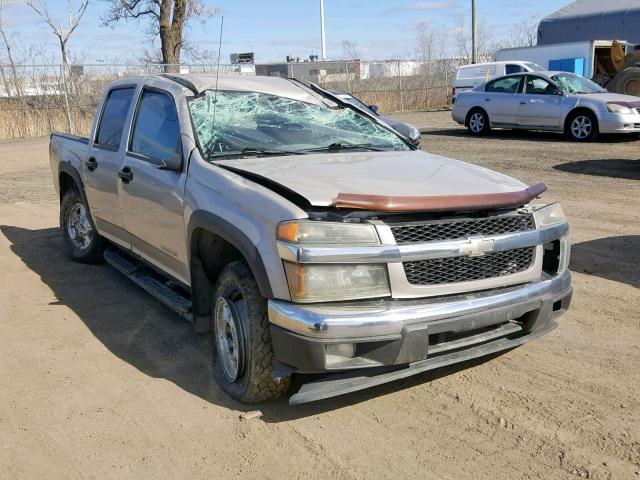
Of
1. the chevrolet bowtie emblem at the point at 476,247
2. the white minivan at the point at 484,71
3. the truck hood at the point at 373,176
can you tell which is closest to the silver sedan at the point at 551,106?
the white minivan at the point at 484,71

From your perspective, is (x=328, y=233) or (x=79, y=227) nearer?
(x=328, y=233)

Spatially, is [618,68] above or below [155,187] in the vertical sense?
above

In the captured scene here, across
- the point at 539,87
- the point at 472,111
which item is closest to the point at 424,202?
the point at 539,87

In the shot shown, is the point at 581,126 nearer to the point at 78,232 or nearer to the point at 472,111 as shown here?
the point at 472,111

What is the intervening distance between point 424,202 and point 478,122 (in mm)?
15235

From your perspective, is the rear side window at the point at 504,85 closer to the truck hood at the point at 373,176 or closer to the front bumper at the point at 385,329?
the truck hood at the point at 373,176

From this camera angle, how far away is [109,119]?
5.96 meters

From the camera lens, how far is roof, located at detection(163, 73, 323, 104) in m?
4.93

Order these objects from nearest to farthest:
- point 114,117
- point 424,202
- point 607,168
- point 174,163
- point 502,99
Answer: point 424,202 < point 174,163 < point 114,117 < point 607,168 < point 502,99

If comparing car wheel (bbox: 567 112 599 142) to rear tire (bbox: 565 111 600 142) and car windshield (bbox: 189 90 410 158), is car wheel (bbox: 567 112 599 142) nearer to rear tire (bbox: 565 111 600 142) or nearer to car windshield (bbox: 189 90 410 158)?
rear tire (bbox: 565 111 600 142)

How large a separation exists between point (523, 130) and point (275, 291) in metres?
16.0

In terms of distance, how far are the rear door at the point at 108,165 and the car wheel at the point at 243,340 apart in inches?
72.8

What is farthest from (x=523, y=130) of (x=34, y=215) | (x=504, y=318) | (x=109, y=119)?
(x=504, y=318)

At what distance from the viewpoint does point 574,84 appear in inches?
625
